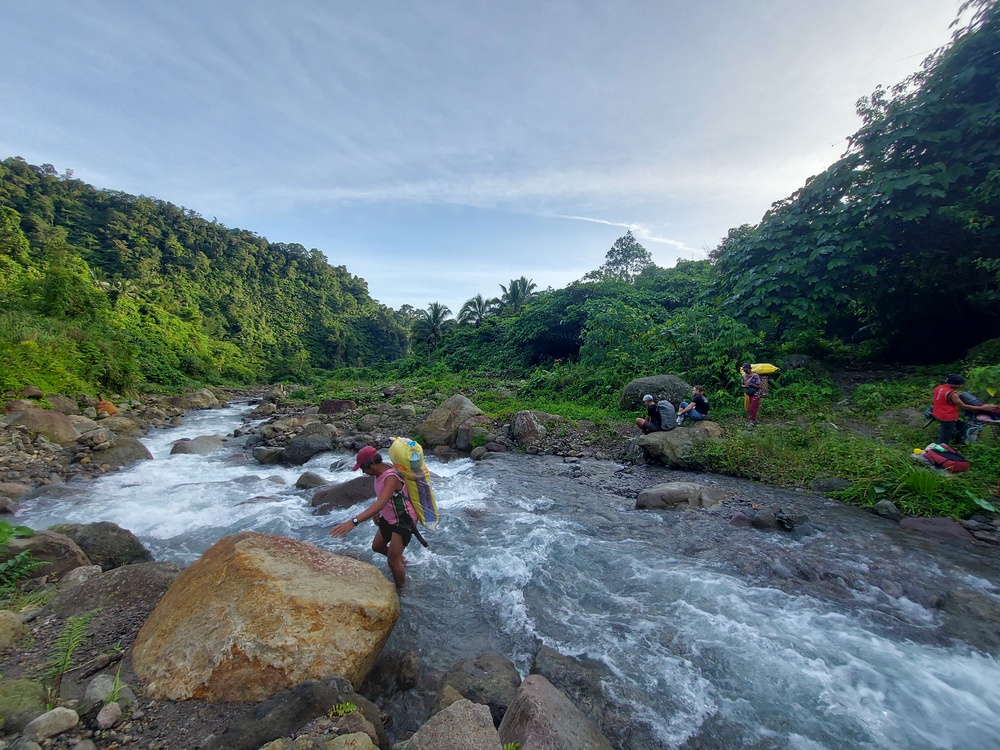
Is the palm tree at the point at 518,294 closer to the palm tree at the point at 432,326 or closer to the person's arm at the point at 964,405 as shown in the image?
the palm tree at the point at 432,326

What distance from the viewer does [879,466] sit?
6.75 metres

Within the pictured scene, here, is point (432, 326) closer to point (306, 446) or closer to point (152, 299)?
point (152, 299)

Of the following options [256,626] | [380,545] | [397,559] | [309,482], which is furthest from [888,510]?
[309,482]

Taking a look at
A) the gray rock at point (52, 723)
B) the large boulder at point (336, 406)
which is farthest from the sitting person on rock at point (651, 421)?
the large boulder at point (336, 406)

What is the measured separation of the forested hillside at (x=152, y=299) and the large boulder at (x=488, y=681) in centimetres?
1549

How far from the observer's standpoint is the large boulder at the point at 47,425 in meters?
9.95

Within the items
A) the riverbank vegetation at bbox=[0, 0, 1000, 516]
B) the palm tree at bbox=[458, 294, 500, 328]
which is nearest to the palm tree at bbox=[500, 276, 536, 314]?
the palm tree at bbox=[458, 294, 500, 328]

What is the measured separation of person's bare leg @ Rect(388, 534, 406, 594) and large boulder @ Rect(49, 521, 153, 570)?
300cm

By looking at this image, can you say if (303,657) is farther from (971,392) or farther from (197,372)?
(197,372)

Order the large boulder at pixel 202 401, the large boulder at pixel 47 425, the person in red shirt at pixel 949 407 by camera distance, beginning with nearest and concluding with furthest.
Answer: the person in red shirt at pixel 949 407, the large boulder at pixel 47 425, the large boulder at pixel 202 401

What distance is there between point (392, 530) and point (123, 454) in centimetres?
962

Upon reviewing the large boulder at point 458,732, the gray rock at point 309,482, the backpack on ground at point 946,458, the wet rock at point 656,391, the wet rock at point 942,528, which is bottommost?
the gray rock at point 309,482

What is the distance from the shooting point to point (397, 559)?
183 inches

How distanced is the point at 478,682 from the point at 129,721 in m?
2.17
